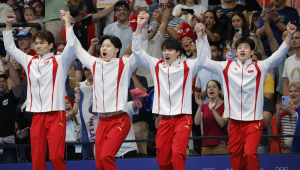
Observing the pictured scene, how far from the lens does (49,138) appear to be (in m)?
5.50

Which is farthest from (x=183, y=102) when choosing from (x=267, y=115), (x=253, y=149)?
(x=267, y=115)

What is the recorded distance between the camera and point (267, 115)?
21.4 feet

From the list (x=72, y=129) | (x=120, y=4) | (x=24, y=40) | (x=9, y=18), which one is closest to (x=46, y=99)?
(x=72, y=129)

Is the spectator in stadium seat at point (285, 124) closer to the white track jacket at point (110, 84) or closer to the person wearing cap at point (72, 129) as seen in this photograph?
the white track jacket at point (110, 84)

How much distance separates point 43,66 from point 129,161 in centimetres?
193

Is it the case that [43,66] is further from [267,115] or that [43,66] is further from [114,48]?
[267,115]

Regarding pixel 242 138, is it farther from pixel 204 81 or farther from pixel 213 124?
pixel 204 81

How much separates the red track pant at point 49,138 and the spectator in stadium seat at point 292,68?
3875mm

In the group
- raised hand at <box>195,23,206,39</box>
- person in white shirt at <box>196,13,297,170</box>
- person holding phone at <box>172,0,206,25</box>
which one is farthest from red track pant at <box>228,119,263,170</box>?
person holding phone at <box>172,0,206,25</box>

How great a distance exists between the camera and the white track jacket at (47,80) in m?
5.60

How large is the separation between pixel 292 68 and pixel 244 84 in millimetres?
1984

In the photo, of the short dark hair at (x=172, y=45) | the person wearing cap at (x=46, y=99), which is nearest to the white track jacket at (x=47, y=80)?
the person wearing cap at (x=46, y=99)

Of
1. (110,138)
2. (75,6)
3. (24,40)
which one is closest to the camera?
(110,138)

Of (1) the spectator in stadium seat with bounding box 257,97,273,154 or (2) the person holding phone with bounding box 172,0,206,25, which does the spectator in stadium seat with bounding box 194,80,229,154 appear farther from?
(2) the person holding phone with bounding box 172,0,206,25
